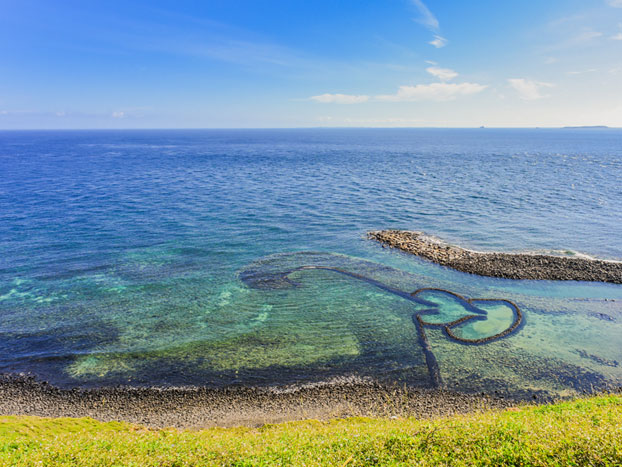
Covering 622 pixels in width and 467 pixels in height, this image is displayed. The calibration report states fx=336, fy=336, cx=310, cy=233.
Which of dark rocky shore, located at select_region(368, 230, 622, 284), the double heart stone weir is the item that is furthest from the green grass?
dark rocky shore, located at select_region(368, 230, 622, 284)

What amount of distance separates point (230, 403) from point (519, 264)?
39313 mm

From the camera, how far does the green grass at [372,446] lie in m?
13.2

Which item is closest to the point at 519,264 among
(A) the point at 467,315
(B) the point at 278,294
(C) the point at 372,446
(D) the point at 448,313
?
(A) the point at 467,315

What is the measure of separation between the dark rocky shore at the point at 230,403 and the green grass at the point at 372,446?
15.6 ft

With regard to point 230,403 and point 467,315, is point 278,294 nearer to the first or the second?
point 230,403

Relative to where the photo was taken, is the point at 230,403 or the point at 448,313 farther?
the point at 448,313

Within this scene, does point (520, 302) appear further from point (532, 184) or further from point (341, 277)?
point (532, 184)

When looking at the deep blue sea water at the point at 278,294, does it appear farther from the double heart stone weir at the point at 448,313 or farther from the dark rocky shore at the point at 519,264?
the dark rocky shore at the point at 519,264

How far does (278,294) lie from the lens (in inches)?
1470

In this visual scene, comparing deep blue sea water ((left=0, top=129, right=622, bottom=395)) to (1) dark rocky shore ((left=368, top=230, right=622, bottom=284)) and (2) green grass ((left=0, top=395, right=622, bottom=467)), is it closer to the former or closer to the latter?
(1) dark rocky shore ((left=368, top=230, right=622, bottom=284))

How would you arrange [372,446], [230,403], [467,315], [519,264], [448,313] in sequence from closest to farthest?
[372,446]
[230,403]
[467,315]
[448,313]
[519,264]

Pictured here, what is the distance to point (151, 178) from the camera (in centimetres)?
10506

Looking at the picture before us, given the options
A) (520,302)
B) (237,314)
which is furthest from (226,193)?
(520,302)

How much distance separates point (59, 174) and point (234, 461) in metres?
126
